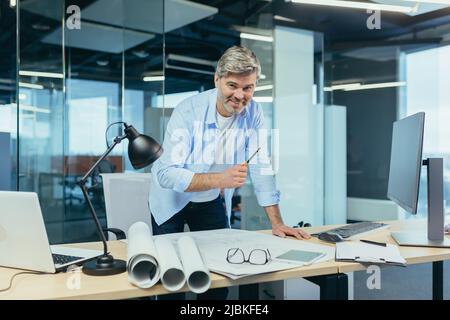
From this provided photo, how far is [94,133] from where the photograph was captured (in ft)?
16.7

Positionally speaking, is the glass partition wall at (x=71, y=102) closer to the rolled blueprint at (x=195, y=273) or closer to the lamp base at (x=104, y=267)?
the lamp base at (x=104, y=267)

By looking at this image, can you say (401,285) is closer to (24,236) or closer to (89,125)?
(24,236)

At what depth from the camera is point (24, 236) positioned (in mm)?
1181

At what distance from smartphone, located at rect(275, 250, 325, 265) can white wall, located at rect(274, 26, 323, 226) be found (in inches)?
129

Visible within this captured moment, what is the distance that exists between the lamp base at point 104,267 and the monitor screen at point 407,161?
111cm

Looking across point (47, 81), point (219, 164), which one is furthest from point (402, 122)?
point (47, 81)

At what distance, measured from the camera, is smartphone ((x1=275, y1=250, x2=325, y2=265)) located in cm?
132

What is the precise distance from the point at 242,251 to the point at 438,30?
15.5 ft

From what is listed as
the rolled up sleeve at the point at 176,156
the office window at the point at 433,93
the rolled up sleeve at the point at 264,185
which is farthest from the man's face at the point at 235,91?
the office window at the point at 433,93

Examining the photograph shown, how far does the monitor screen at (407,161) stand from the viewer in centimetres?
158

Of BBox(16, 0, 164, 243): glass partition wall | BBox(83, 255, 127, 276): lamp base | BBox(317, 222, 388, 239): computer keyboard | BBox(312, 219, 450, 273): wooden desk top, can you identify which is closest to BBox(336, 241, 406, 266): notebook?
BBox(312, 219, 450, 273): wooden desk top

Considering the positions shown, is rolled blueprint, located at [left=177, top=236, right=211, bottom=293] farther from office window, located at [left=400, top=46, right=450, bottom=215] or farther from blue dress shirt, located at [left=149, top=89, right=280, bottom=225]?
office window, located at [left=400, top=46, right=450, bottom=215]
